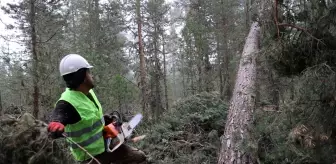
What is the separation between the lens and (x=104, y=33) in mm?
20203

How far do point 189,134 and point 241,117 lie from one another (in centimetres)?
192

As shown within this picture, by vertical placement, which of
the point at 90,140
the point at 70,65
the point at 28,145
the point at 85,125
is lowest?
the point at 28,145

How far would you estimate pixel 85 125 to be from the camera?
3.76 meters

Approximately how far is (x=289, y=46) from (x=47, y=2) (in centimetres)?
1204

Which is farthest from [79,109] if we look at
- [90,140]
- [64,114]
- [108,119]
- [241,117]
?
[241,117]

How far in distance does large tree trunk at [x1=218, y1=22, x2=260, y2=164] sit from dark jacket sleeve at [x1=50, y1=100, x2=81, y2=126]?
7.30 ft

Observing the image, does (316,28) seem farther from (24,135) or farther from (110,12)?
(110,12)

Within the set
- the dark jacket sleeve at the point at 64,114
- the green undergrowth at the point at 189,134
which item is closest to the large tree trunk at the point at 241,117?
the green undergrowth at the point at 189,134

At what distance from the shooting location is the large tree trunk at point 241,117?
4980 millimetres

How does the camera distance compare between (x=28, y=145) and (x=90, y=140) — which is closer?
(x=90, y=140)

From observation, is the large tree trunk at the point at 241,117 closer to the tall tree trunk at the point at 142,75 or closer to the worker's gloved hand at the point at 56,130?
the worker's gloved hand at the point at 56,130

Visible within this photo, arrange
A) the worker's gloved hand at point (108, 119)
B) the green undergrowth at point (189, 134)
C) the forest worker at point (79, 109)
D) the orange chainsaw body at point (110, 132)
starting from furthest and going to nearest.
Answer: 1. the green undergrowth at point (189, 134)
2. the worker's gloved hand at point (108, 119)
3. the orange chainsaw body at point (110, 132)
4. the forest worker at point (79, 109)

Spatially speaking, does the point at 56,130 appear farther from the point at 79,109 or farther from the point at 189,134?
the point at 189,134

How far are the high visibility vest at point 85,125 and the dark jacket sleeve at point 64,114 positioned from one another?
0.15ft
